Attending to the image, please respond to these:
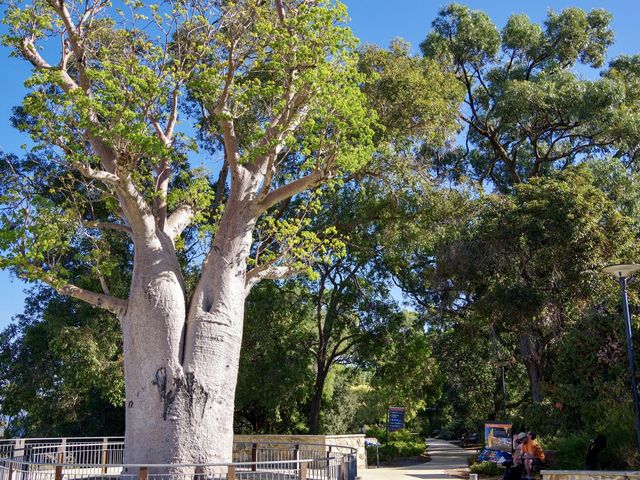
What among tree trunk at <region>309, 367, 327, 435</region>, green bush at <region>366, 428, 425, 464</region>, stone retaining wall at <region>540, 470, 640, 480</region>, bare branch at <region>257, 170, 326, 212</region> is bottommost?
green bush at <region>366, 428, 425, 464</region>

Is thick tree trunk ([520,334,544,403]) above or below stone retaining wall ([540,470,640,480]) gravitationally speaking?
above

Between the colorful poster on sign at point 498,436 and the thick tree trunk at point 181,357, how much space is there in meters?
9.11

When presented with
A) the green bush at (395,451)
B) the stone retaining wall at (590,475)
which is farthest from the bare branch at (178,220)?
the green bush at (395,451)

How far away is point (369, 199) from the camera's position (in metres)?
20.9

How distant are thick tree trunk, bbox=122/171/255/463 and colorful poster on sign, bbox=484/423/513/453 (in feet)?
29.9

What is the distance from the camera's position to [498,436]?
17328 millimetres

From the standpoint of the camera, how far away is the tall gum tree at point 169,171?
1041 cm

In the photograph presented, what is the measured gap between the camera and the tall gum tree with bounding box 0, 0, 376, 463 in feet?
34.2

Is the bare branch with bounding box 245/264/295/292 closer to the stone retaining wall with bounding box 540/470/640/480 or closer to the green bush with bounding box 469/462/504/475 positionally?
the stone retaining wall with bounding box 540/470/640/480

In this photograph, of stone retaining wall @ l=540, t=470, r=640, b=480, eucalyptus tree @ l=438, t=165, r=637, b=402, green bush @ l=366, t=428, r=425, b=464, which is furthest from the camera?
green bush @ l=366, t=428, r=425, b=464

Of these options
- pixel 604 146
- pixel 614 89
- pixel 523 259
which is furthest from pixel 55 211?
pixel 604 146

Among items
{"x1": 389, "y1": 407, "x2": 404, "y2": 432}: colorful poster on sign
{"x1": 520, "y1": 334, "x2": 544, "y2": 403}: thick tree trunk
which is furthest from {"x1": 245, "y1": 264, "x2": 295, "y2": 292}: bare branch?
{"x1": 389, "y1": 407, "x2": 404, "y2": 432}: colorful poster on sign

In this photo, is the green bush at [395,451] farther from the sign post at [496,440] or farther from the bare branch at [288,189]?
the bare branch at [288,189]

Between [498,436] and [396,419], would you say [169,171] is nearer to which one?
[498,436]
